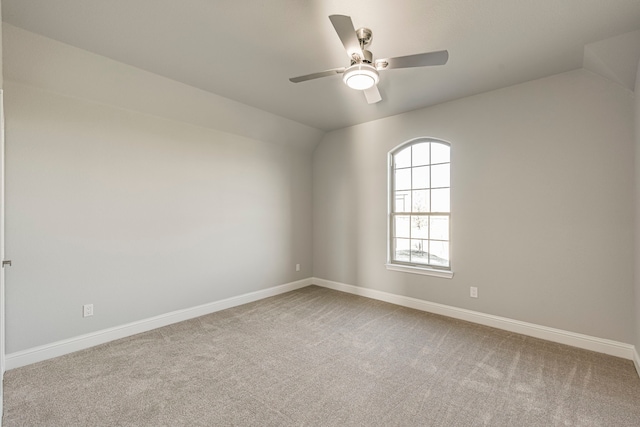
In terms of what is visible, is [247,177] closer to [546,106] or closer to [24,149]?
[24,149]

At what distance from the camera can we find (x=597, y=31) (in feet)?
7.36

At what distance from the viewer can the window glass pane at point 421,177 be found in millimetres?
3980

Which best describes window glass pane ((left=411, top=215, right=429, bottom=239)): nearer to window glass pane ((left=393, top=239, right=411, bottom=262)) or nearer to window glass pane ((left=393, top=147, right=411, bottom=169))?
window glass pane ((left=393, top=239, right=411, bottom=262))

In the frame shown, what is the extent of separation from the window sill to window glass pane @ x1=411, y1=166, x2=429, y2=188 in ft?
3.73

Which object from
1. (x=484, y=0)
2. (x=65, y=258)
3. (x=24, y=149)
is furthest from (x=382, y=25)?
(x=65, y=258)

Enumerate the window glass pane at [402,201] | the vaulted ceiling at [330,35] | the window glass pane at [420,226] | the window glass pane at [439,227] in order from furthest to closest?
the window glass pane at [402,201]
the window glass pane at [420,226]
the window glass pane at [439,227]
the vaulted ceiling at [330,35]

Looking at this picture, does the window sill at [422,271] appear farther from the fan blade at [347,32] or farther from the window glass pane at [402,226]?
the fan blade at [347,32]

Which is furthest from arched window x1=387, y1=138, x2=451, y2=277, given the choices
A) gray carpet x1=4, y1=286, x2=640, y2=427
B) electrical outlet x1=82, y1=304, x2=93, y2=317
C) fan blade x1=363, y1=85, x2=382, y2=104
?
electrical outlet x1=82, y1=304, x2=93, y2=317

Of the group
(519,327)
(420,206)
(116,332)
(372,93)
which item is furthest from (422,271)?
(116,332)

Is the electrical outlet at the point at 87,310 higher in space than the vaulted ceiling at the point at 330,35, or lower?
lower

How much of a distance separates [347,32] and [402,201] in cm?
278

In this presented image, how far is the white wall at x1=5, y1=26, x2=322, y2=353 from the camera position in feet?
8.26

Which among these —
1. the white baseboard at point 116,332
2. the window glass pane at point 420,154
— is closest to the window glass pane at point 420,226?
the window glass pane at point 420,154

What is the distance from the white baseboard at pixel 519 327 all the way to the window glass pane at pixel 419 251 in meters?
0.54
